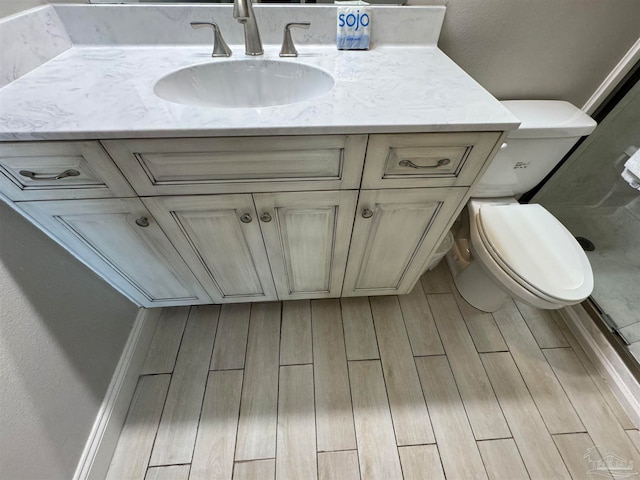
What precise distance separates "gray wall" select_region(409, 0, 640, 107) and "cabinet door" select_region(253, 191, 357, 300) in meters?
0.79

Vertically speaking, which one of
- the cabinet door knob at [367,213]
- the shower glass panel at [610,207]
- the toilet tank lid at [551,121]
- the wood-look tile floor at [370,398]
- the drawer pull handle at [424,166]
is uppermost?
the drawer pull handle at [424,166]

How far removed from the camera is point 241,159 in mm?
680

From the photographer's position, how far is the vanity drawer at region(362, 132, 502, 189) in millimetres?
678

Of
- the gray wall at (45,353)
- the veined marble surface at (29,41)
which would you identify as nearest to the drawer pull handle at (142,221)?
the gray wall at (45,353)

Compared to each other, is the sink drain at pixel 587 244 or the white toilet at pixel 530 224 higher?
the white toilet at pixel 530 224

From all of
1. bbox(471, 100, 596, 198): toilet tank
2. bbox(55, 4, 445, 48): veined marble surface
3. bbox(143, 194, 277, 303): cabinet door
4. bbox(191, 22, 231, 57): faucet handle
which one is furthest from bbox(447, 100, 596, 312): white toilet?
bbox(191, 22, 231, 57): faucet handle

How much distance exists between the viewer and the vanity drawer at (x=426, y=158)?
68 cm

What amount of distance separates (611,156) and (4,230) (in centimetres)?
228

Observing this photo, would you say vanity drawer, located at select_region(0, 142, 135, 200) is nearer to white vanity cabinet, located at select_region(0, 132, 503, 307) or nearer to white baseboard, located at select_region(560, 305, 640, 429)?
white vanity cabinet, located at select_region(0, 132, 503, 307)

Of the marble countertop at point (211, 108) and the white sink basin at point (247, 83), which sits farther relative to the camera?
the white sink basin at point (247, 83)

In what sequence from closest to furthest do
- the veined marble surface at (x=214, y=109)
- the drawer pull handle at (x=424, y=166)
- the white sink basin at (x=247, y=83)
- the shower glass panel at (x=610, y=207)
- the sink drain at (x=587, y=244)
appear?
the veined marble surface at (x=214, y=109), the drawer pull handle at (x=424, y=166), the white sink basin at (x=247, y=83), the shower glass panel at (x=610, y=207), the sink drain at (x=587, y=244)

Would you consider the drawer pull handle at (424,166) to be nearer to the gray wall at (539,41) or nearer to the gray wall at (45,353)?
the gray wall at (539,41)

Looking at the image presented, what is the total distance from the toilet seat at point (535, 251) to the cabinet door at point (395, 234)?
10.4 inches

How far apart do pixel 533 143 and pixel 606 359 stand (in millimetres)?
923
